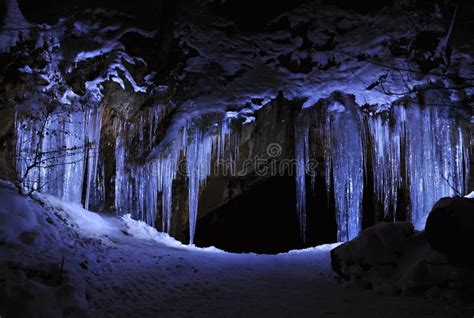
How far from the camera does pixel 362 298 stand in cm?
503

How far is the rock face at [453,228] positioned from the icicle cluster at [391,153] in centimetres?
572

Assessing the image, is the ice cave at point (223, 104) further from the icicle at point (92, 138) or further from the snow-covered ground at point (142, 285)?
the snow-covered ground at point (142, 285)

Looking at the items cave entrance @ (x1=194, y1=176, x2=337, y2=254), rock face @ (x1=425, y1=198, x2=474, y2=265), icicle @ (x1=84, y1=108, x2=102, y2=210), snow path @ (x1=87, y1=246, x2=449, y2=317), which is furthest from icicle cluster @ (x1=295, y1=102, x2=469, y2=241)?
icicle @ (x1=84, y1=108, x2=102, y2=210)

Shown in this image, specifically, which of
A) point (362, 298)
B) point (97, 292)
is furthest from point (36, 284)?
point (362, 298)

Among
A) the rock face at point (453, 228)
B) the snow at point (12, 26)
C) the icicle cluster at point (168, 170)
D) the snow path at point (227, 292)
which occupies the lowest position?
the snow path at point (227, 292)

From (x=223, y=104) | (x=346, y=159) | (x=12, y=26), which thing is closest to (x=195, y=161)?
(x=223, y=104)

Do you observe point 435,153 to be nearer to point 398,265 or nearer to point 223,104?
point 223,104

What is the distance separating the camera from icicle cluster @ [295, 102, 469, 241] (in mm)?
10719

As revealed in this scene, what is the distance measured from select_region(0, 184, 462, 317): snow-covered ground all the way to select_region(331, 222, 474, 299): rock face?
0.20 m

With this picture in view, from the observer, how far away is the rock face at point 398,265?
4582 mm

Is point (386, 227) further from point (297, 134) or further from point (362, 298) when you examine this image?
point (297, 134)

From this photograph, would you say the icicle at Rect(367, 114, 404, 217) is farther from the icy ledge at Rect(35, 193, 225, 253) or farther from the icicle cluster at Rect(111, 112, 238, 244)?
the icy ledge at Rect(35, 193, 225, 253)

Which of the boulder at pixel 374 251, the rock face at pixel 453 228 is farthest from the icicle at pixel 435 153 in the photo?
the rock face at pixel 453 228

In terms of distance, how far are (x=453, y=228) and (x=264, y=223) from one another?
14592 millimetres
